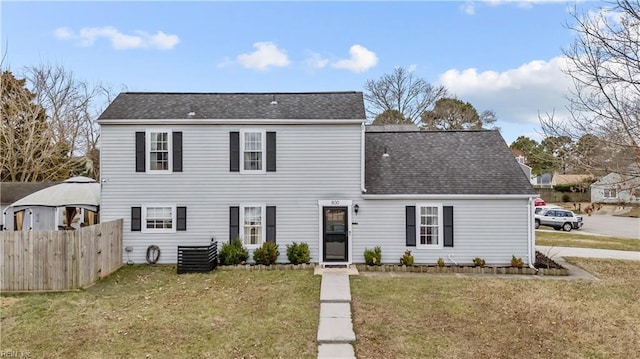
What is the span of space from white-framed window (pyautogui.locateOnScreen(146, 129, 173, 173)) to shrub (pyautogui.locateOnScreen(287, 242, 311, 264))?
17.0 ft

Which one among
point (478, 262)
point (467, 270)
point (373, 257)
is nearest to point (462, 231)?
point (478, 262)

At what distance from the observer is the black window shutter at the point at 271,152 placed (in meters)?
13.1

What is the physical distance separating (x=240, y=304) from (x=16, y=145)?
26118 millimetres

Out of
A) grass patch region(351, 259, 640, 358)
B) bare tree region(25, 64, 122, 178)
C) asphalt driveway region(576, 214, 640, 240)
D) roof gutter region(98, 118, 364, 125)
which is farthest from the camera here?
bare tree region(25, 64, 122, 178)

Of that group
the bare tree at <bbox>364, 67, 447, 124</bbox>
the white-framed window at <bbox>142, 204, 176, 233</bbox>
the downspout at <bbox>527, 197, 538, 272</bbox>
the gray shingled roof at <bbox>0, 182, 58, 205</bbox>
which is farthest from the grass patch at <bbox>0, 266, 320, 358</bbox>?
the bare tree at <bbox>364, 67, 447, 124</bbox>

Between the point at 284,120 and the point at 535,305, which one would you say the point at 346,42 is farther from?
the point at 535,305

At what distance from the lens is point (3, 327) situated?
7.44 meters

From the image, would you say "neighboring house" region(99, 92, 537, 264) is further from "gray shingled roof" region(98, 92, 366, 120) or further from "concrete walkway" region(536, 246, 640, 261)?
"concrete walkway" region(536, 246, 640, 261)

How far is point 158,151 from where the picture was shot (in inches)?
517

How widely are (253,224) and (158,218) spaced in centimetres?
339

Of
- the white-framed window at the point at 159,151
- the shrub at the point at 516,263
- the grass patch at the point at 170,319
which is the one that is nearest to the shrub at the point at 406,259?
the shrub at the point at 516,263

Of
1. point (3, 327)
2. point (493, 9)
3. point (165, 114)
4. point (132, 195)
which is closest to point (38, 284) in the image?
point (3, 327)

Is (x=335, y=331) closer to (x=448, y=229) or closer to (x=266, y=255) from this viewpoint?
(x=266, y=255)

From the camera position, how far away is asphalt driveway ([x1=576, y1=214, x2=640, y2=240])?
2450 cm
